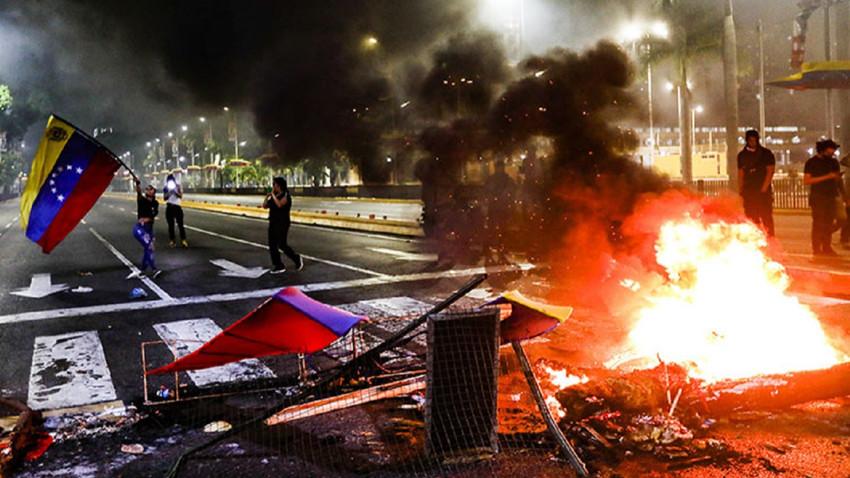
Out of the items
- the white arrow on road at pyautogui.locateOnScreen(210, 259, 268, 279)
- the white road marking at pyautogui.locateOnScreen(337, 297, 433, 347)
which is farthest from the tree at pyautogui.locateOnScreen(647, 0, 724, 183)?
the white road marking at pyautogui.locateOnScreen(337, 297, 433, 347)

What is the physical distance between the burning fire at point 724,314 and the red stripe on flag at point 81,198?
18.8ft

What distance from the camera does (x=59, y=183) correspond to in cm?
686

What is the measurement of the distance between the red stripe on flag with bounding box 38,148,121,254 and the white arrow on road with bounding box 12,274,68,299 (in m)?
4.01

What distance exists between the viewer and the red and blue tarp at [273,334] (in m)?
4.41

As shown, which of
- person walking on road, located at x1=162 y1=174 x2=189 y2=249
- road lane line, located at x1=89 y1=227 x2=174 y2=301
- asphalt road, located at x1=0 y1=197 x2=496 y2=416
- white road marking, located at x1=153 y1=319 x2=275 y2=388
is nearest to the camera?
white road marking, located at x1=153 y1=319 x2=275 y2=388

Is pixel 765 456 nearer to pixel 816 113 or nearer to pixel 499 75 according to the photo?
pixel 499 75

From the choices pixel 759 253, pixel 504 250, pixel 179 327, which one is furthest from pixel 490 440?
pixel 504 250

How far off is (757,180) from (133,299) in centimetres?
966

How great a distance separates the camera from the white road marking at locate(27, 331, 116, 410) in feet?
17.3

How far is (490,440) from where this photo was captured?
388 cm

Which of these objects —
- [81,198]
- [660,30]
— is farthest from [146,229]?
[660,30]

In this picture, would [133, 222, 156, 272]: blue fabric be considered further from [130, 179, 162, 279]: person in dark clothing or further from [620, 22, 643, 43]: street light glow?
[620, 22, 643, 43]: street light glow

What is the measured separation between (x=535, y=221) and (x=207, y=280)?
576 cm

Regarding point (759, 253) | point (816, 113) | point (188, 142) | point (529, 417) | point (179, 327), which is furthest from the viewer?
point (188, 142)
